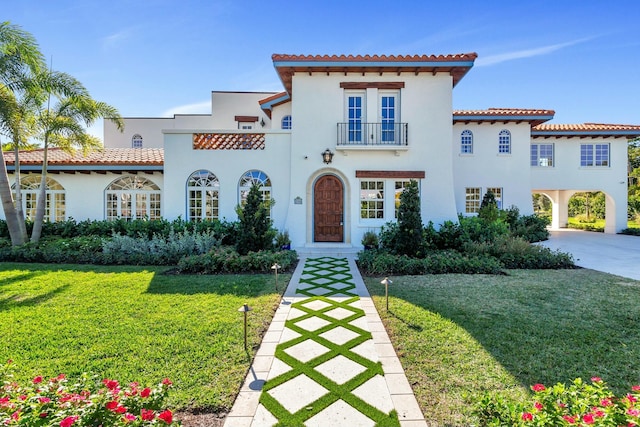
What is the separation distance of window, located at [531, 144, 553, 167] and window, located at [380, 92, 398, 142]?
11.0m

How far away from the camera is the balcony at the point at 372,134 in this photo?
38.2 ft

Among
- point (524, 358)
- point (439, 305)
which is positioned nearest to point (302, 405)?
point (524, 358)

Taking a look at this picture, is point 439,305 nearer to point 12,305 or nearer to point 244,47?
point 12,305

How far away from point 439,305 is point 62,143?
14984mm

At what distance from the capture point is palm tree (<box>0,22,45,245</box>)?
9.66m

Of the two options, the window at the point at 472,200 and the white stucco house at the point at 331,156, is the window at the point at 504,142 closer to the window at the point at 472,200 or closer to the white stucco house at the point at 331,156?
the window at the point at 472,200

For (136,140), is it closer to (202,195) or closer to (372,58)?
(202,195)

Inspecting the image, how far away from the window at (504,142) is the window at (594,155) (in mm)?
5504

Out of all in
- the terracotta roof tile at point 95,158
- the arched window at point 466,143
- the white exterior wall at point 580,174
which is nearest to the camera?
the terracotta roof tile at point 95,158

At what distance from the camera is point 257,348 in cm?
399

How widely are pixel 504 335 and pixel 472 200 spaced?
42.7 feet

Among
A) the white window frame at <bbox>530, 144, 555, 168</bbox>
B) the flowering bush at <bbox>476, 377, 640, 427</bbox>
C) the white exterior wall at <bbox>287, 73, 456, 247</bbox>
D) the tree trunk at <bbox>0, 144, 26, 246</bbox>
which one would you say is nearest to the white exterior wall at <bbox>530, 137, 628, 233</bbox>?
the white window frame at <bbox>530, 144, 555, 168</bbox>

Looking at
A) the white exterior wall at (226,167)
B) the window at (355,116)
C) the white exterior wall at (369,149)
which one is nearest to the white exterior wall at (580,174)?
the white exterior wall at (369,149)

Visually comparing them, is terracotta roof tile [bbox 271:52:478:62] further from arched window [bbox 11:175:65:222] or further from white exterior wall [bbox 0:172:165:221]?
arched window [bbox 11:175:65:222]
